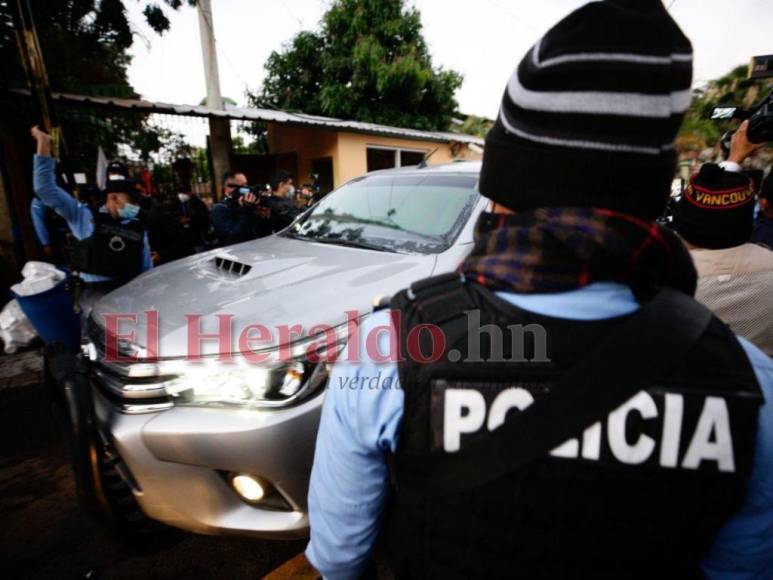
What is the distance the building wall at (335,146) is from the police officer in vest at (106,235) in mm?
6705

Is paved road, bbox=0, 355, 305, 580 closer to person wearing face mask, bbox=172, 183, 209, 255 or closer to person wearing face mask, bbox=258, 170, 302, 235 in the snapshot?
person wearing face mask, bbox=258, 170, 302, 235

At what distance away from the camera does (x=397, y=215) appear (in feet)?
8.57

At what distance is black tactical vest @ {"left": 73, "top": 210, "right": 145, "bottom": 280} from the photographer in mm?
3154

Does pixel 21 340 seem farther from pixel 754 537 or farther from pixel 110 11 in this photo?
pixel 110 11

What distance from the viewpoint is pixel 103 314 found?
6.33 feet

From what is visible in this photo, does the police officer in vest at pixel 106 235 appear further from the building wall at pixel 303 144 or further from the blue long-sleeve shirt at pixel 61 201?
the building wall at pixel 303 144

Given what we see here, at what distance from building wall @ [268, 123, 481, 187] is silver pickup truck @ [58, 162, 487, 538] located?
26.8 feet

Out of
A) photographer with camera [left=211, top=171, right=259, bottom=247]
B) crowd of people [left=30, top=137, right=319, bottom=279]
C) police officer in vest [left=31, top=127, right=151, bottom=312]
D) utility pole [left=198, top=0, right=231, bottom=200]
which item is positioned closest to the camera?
police officer in vest [left=31, top=127, right=151, bottom=312]

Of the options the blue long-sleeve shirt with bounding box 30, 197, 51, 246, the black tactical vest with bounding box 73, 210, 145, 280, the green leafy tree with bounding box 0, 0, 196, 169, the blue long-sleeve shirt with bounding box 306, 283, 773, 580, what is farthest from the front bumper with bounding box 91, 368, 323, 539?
the green leafy tree with bounding box 0, 0, 196, 169

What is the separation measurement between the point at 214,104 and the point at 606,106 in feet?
32.6

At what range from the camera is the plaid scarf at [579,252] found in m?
0.63

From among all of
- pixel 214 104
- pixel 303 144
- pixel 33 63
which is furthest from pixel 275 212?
pixel 303 144

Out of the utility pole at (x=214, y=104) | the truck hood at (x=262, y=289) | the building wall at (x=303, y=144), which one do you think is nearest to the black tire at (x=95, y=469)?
the truck hood at (x=262, y=289)

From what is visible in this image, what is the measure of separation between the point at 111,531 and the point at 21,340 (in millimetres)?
3564
